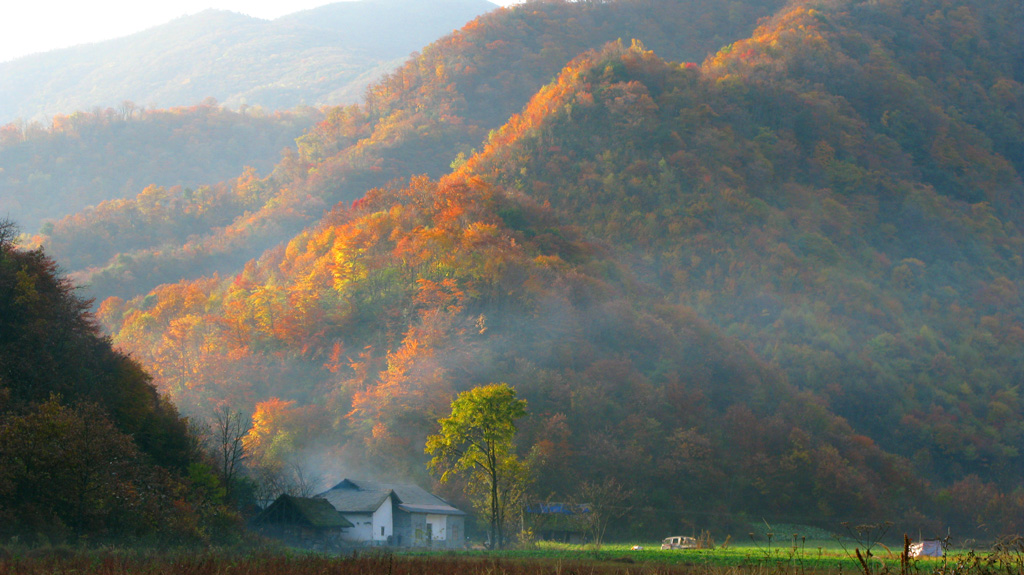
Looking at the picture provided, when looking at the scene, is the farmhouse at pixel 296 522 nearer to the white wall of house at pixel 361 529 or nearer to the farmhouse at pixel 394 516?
the farmhouse at pixel 394 516

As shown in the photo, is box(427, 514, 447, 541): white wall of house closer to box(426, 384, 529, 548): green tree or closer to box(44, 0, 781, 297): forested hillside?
box(426, 384, 529, 548): green tree

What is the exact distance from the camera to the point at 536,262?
89438 mm

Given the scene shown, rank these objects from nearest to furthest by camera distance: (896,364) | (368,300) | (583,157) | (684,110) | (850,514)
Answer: (850,514) < (368,300) < (896,364) < (583,157) < (684,110)

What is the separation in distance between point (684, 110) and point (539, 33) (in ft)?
205

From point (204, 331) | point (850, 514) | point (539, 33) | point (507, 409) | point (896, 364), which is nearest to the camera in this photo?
point (507, 409)

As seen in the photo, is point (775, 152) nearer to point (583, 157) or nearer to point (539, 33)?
point (583, 157)

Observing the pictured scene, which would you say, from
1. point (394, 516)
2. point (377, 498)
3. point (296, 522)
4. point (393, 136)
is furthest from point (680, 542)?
point (393, 136)

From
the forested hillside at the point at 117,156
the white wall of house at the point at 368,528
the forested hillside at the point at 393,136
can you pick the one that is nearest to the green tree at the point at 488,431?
the white wall of house at the point at 368,528

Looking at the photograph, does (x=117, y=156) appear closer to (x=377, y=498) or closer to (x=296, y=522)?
(x=377, y=498)

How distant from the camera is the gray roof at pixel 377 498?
48.7m

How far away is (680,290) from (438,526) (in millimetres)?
69708

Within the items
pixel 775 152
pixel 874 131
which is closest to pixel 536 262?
pixel 775 152

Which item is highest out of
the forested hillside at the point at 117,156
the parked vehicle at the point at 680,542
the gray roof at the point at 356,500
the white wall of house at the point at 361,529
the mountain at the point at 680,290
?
the forested hillside at the point at 117,156

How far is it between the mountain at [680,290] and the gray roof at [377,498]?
33.7 feet
